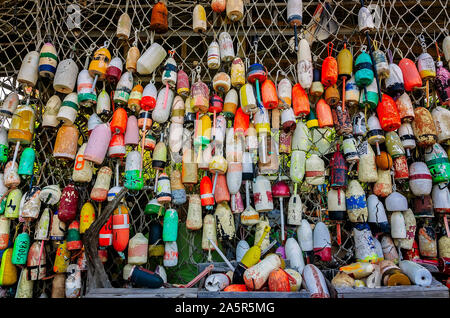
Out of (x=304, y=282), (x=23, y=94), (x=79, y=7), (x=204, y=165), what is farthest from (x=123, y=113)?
(x=304, y=282)

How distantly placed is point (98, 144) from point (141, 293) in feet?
3.18

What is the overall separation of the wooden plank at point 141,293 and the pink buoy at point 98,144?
31.4 inches

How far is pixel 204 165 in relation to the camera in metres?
1.85

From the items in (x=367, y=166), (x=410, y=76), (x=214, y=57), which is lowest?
(x=367, y=166)

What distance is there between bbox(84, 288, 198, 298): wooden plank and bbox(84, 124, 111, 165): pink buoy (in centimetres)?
80

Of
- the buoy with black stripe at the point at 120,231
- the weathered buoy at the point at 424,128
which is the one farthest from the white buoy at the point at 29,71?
the weathered buoy at the point at 424,128

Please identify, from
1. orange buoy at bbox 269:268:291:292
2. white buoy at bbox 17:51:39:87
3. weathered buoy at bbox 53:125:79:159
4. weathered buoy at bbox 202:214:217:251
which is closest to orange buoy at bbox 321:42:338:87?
weathered buoy at bbox 202:214:217:251

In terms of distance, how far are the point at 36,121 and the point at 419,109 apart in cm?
266

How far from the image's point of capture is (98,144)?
1854 millimetres

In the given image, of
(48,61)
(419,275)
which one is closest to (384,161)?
(419,275)

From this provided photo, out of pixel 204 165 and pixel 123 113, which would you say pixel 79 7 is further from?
Answer: pixel 204 165

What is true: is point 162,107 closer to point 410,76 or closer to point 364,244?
point 364,244

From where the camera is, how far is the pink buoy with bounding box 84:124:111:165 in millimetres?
1823

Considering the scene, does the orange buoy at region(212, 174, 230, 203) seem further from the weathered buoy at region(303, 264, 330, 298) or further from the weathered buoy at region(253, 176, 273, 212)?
the weathered buoy at region(303, 264, 330, 298)
